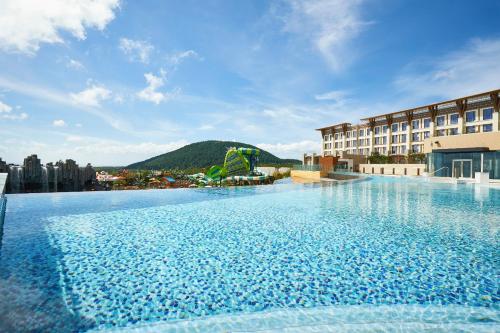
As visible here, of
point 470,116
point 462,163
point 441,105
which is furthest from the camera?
point 441,105

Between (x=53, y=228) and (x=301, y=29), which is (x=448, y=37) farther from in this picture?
(x=53, y=228)

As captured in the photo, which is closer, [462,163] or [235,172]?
[462,163]

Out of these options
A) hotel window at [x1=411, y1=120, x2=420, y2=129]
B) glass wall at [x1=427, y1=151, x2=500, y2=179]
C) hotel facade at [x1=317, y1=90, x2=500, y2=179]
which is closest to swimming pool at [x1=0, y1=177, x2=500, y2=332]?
glass wall at [x1=427, y1=151, x2=500, y2=179]

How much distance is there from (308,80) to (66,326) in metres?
24.6

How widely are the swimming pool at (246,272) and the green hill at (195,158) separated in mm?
70350

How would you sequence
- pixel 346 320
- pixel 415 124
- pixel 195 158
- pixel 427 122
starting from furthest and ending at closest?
pixel 195 158, pixel 415 124, pixel 427 122, pixel 346 320

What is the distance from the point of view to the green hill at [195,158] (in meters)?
81.8

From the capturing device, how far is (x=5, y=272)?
4672 mm

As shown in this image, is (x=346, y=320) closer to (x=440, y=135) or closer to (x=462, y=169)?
(x=462, y=169)

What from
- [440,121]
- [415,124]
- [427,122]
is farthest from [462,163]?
[415,124]

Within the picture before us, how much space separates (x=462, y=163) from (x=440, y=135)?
2253cm

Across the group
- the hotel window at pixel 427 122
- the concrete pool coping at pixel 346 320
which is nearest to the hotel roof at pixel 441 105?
the hotel window at pixel 427 122

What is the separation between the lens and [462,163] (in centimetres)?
2523

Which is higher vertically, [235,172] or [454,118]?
[454,118]
